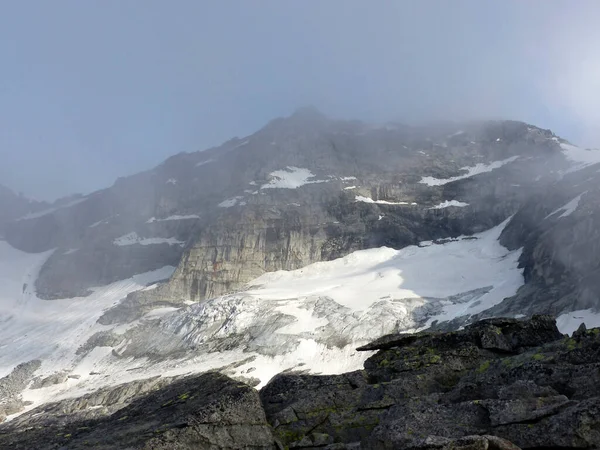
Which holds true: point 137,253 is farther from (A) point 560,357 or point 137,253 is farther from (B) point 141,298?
(A) point 560,357

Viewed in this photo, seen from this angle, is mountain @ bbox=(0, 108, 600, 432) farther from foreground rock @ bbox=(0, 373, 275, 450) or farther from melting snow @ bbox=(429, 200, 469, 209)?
foreground rock @ bbox=(0, 373, 275, 450)

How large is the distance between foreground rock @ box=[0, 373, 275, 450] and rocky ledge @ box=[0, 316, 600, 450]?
0.02 meters

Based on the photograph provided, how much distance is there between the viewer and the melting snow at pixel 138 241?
185 metres

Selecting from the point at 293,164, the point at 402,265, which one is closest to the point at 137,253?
the point at 293,164

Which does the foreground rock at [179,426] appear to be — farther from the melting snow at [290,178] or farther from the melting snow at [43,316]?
the melting snow at [290,178]

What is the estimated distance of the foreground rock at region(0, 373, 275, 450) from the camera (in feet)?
25.4

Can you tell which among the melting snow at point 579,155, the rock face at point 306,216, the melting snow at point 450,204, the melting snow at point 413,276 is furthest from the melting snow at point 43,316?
the melting snow at point 579,155

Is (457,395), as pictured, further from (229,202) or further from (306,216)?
(229,202)

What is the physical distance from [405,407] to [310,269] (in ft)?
457

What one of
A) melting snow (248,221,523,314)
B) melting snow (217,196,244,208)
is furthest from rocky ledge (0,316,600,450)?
melting snow (217,196,244,208)

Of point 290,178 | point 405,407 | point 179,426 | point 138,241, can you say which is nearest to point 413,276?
point 290,178

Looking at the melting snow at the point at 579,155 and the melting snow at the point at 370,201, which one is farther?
the melting snow at the point at 370,201

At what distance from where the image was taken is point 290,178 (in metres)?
184

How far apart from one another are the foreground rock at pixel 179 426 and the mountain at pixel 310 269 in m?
68.9
